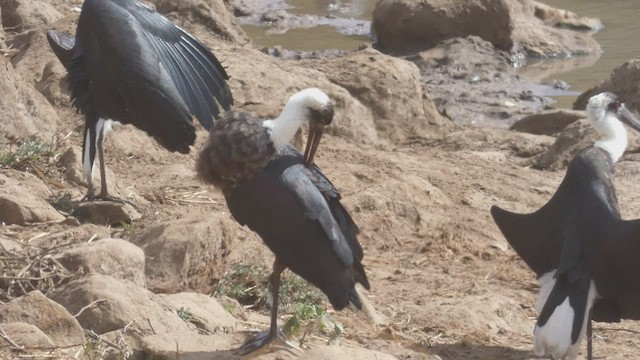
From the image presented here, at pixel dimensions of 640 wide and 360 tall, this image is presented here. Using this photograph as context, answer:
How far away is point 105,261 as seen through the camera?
A: 17.3ft

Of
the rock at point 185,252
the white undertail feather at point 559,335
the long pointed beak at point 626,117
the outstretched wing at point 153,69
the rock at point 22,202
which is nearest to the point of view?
the white undertail feather at point 559,335

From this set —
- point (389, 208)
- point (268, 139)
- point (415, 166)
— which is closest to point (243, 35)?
point (415, 166)

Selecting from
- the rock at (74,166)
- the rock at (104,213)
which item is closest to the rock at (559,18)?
the rock at (74,166)

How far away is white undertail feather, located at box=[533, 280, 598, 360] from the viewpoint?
5.55 m

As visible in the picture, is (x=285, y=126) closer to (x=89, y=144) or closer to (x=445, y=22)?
(x=89, y=144)

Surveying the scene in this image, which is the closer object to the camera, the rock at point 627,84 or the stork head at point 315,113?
the stork head at point 315,113

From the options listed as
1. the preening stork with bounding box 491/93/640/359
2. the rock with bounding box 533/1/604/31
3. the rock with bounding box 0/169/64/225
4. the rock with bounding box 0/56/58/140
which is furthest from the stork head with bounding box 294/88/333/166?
the rock with bounding box 533/1/604/31

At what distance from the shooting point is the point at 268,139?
16.3 ft

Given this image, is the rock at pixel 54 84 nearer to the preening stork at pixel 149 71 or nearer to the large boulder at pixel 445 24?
the preening stork at pixel 149 71

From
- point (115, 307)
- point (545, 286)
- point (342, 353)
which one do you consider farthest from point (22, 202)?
point (545, 286)

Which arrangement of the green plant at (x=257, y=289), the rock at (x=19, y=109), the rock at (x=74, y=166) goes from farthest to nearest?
the rock at (x=19, y=109), the rock at (x=74, y=166), the green plant at (x=257, y=289)

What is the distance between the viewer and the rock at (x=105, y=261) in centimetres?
526

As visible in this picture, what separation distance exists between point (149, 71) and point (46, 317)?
2019 millimetres

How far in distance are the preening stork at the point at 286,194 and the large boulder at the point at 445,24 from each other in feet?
32.5
